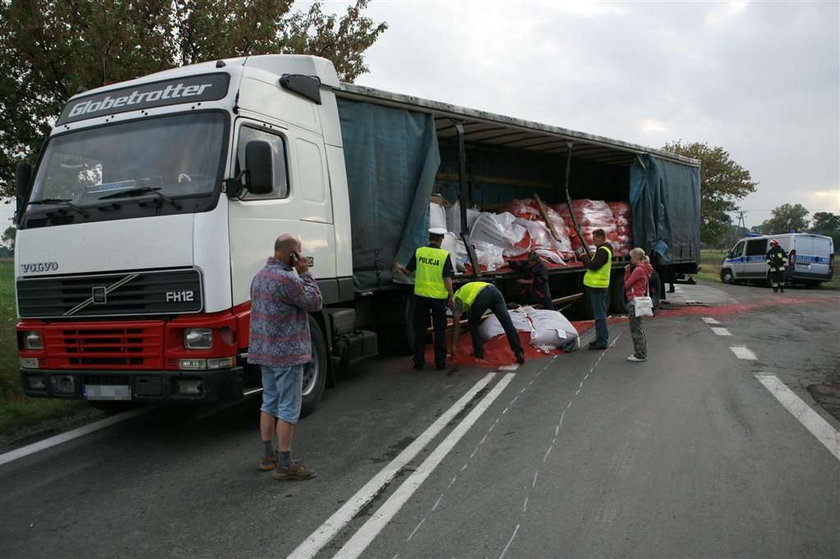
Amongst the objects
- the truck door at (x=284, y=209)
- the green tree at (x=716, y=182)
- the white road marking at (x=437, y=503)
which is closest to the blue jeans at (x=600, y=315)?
the truck door at (x=284, y=209)

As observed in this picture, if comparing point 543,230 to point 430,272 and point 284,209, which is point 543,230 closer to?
point 430,272

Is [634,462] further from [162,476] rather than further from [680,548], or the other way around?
[162,476]

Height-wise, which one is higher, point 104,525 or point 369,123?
point 369,123

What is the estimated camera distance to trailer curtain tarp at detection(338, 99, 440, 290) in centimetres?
726

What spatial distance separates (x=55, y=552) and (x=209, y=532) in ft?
2.54

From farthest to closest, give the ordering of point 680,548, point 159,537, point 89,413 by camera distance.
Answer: point 89,413
point 159,537
point 680,548

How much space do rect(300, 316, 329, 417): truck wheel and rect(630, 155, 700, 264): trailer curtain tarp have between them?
9414 millimetres

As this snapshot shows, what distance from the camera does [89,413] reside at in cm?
625

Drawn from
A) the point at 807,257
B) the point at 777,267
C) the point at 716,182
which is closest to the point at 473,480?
the point at 777,267

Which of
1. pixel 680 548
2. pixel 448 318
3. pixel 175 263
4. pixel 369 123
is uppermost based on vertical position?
pixel 369 123

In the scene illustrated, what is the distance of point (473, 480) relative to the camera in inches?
164

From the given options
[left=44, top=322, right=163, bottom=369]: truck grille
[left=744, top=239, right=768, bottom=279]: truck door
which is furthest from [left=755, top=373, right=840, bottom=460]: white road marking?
[left=744, top=239, right=768, bottom=279]: truck door

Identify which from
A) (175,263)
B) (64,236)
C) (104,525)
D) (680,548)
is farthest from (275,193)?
(680,548)

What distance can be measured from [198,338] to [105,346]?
0.81 metres
